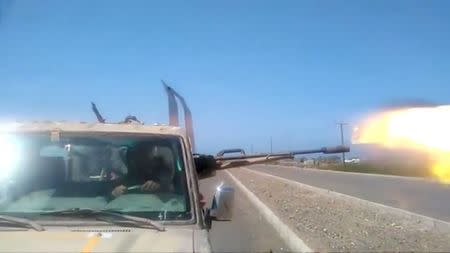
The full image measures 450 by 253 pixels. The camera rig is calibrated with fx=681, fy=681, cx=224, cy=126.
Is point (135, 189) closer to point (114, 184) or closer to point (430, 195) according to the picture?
point (114, 184)

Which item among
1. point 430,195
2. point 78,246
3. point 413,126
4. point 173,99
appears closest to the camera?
point 78,246

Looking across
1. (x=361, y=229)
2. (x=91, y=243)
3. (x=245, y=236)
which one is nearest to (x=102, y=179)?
(x=91, y=243)

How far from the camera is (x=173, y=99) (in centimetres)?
738

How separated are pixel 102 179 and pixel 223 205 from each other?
87 centimetres

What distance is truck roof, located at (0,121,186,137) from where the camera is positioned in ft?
15.7

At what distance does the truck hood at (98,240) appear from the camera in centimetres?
370

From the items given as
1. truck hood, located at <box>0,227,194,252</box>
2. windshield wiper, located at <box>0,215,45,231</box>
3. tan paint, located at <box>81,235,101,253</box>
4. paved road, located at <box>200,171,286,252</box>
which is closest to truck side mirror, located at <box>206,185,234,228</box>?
truck hood, located at <box>0,227,194,252</box>

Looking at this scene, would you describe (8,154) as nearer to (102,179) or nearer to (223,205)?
(102,179)

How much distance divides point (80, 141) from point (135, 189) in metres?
0.52

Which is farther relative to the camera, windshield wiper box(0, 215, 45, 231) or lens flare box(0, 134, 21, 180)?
lens flare box(0, 134, 21, 180)

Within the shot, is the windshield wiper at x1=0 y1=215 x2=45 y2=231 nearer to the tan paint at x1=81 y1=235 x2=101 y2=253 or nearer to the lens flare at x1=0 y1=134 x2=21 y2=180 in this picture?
the tan paint at x1=81 y1=235 x2=101 y2=253

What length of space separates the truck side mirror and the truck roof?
0.60 m

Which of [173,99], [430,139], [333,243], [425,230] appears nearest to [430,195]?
[430,139]

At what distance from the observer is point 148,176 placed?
15.8 feet
